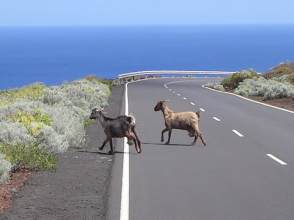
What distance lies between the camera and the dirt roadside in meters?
8.62

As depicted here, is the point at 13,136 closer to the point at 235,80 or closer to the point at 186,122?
the point at 186,122

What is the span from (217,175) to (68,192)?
301 cm

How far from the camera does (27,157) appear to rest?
12156mm

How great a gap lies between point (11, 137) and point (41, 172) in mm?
1847

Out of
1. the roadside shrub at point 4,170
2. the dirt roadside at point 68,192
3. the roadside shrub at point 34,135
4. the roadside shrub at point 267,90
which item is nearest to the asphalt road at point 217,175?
the dirt roadside at point 68,192

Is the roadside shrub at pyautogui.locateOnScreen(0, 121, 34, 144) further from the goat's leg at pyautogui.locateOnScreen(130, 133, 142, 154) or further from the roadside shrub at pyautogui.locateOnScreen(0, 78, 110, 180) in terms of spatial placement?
the goat's leg at pyautogui.locateOnScreen(130, 133, 142, 154)

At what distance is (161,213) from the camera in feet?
28.5

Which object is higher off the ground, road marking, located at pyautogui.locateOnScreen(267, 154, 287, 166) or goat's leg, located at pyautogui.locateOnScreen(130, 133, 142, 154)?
goat's leg, located at pyautogui.locateOnScreen(130, 133, 142, 154)

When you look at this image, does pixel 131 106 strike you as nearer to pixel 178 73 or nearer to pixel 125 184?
pixel 125 184

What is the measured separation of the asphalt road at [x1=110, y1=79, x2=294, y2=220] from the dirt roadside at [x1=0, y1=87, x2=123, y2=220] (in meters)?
0.53

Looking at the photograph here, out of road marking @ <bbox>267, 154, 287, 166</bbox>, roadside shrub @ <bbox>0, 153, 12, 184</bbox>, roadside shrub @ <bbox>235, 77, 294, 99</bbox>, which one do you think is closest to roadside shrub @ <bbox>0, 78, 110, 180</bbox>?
roadside shrub @ <bbox>0, 153, 12, 184</bbox>

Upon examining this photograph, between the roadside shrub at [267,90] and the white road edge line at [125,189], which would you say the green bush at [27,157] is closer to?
the white road edge line at [125,189]

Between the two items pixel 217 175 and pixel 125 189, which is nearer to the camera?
pixel 125 189

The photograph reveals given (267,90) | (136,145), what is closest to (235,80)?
(267,90)
